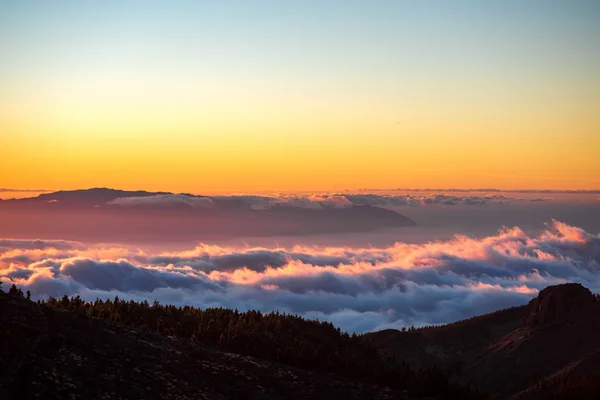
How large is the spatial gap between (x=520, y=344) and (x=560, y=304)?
23.9 feet

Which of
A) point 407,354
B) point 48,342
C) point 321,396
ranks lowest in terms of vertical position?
point 407,354

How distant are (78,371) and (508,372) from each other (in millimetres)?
59515

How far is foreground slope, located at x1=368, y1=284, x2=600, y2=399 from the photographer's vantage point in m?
67.0

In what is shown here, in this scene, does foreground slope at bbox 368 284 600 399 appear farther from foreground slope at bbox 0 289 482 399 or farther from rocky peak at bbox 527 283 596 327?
foreground slope at bbox 0 289 482 399

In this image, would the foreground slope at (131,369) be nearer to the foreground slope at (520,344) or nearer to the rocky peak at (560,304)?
the foreground slope at (520,344)


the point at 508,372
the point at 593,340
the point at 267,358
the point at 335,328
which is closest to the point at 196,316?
the point at 267,358

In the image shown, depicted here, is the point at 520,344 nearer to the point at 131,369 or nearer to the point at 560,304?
the point at 560,304

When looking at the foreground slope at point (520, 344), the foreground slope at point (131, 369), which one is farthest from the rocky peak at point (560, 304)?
the foreground slope at point (131, 369)

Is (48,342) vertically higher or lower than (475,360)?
higher

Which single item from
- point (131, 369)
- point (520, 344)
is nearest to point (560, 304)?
point (520, 344)

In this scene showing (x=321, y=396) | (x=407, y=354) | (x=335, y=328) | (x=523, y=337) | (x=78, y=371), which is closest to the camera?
(x=78, y=371)

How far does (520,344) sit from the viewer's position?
76.2 metres

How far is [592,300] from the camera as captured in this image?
7962 centimetres

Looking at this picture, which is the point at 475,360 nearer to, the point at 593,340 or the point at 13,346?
the point at 593,340
